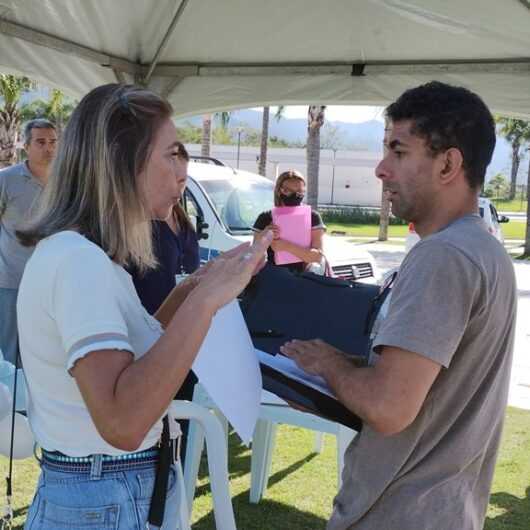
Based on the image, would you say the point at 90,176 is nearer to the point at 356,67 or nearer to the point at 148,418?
the point at 148,418

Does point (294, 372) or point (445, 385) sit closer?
point (445, 385)

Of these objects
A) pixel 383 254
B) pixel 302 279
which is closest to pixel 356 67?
pixel 302 279

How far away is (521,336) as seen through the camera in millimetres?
8836

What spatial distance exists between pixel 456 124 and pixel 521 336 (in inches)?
324

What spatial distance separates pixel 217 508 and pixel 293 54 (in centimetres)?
346

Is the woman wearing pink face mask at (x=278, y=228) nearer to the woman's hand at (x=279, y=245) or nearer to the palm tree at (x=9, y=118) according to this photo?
the woman's hand at (x=279, y=245)

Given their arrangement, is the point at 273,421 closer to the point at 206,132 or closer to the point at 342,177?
the point at 206,132

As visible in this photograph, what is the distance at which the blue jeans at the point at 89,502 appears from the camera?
116 cm

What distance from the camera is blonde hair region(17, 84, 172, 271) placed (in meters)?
1.15

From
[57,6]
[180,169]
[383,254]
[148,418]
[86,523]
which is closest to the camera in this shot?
[148,418]

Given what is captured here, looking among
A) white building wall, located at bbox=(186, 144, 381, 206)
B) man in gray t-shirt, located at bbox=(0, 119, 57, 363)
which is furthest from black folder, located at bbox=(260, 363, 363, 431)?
white building wall, located at bbox=(186, 144, 381, 206)

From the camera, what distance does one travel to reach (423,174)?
1331mm

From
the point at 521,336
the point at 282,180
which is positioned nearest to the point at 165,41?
the point at 282,180

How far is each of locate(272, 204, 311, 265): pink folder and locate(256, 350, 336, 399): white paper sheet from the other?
10.9ft
